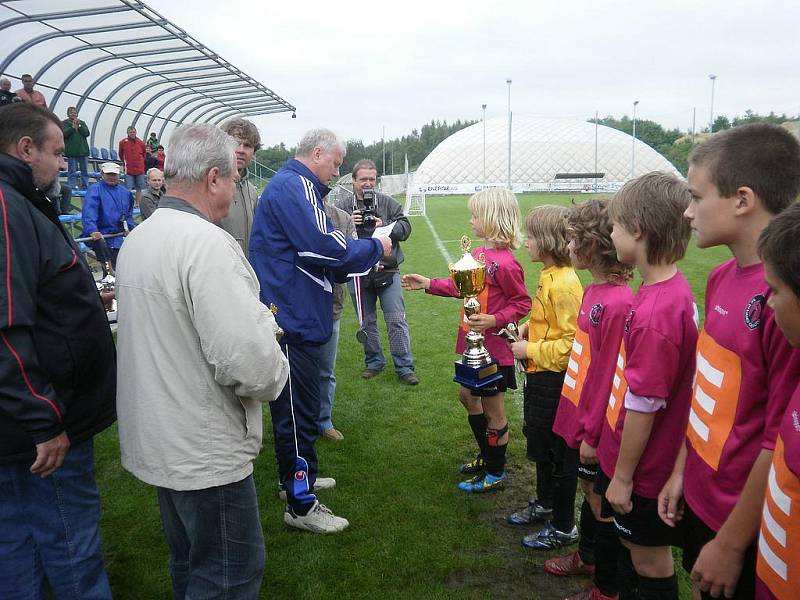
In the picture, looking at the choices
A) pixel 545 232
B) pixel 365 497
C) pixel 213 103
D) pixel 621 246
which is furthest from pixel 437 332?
pixel 213 103

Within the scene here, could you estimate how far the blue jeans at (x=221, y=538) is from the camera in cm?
220

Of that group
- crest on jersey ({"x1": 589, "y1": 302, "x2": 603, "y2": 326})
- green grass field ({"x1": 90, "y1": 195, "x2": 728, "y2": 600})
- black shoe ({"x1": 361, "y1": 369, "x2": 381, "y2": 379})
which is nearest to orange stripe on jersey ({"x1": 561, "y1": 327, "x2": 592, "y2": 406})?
crest on jersey ({"x1": 589, "y1": 302, "x2": 603, "y2": 326})

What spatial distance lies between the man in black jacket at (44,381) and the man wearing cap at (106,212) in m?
8.05

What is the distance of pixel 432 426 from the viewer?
519cm

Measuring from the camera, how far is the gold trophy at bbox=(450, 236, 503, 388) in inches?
134

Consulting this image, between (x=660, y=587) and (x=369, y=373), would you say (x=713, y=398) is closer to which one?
(x=660, y=587)

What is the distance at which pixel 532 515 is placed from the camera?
3.57 m

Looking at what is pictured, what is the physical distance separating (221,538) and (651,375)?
1671mm

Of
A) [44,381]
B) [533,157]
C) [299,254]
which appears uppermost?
[533,157]

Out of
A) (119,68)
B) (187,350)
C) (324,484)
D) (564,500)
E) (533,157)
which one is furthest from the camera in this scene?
(533,157)

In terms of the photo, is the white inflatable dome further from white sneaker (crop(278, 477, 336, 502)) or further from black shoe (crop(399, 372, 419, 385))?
white sneaker (crop(278, 477, 336, 502))

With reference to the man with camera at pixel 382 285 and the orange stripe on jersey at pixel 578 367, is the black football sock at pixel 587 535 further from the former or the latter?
the man with camera at pixel 382 285

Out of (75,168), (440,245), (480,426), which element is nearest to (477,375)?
(480,426)

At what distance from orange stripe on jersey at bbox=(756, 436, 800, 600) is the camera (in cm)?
440
